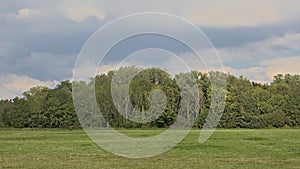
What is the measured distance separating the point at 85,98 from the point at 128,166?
8.35 metres

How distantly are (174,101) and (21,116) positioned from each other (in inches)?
2458

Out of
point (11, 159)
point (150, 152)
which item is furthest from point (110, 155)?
point (11, 159)

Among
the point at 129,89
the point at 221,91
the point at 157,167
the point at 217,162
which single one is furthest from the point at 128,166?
the point at 221,91

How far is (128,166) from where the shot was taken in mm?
20766

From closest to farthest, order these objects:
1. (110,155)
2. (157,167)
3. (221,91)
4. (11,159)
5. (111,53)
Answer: (157,167)
(111,53)
(11,159)
(110,155)
(221,91)

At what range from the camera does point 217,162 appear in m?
22.3

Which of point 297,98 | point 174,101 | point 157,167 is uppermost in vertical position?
point 297,98

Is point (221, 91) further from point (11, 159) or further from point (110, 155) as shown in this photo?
point (11, 159)

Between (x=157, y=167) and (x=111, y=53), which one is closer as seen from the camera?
(x=157, y=167)

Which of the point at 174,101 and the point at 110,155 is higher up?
the point at 174,101

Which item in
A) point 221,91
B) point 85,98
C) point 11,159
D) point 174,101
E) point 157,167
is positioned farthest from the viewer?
point 221,91

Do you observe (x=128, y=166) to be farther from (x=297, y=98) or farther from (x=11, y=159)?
(x=297, y=98)

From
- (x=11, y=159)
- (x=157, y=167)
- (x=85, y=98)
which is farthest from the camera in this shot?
(x=85, y=98)

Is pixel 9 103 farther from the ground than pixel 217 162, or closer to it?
farther from the ground
